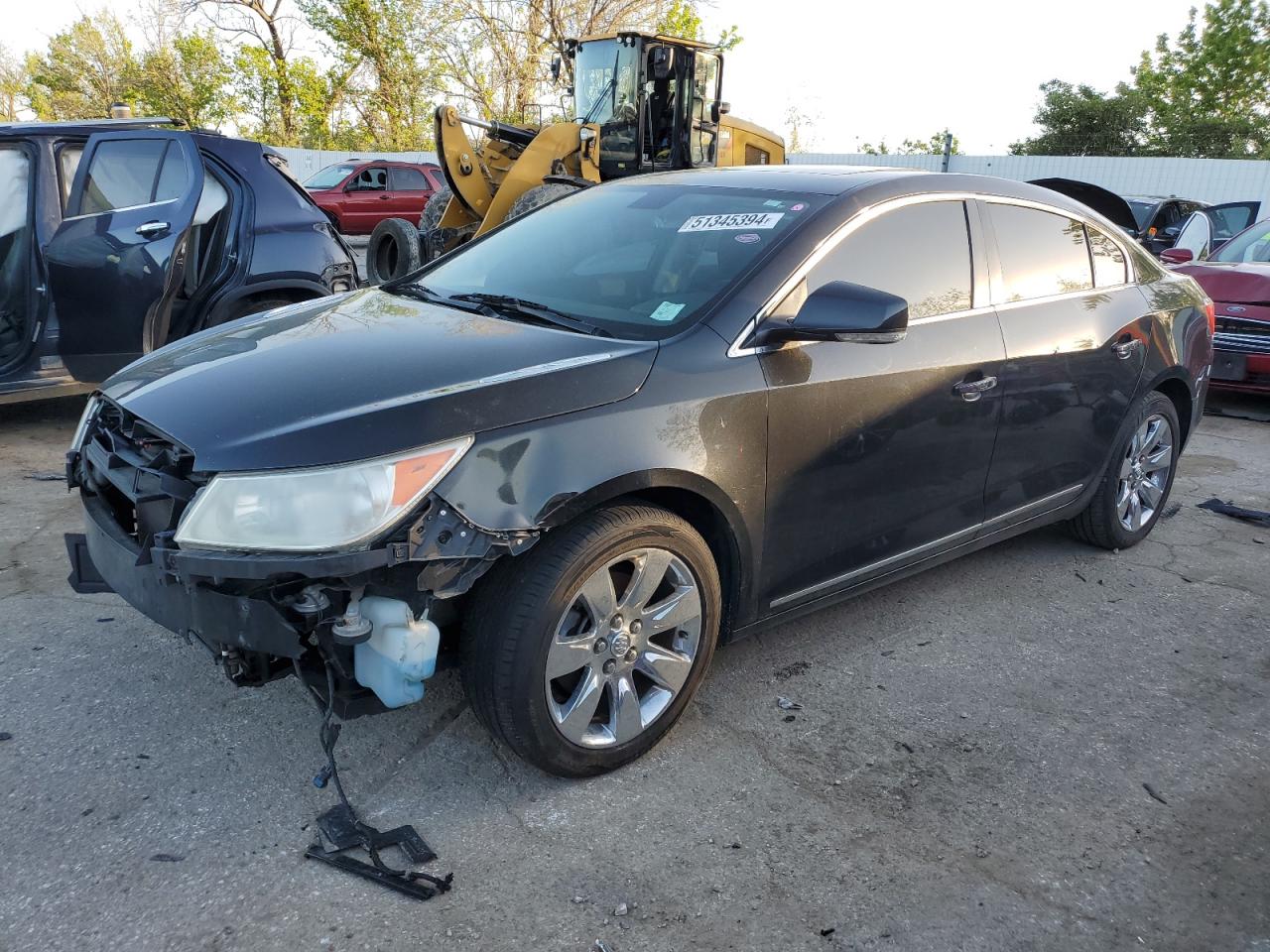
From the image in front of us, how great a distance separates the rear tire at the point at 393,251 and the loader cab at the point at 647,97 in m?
2.49

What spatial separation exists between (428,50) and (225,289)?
31186 mm

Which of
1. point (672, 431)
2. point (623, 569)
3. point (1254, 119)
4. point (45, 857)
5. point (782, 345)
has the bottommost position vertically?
point (45, 857)

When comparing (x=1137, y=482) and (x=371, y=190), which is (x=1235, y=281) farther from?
(x=371, y=190)

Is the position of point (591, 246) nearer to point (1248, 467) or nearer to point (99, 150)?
point (99, 150)

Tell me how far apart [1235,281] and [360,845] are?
783 cm

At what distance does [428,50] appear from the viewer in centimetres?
3366

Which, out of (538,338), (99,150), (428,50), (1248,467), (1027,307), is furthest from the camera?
(428,50)

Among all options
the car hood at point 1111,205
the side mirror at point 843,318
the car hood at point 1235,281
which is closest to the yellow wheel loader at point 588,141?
the car hood at point 1111,205

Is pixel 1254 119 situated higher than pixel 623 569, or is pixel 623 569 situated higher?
pixel 1254 119

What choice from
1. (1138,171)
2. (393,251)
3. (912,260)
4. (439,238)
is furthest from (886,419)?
(1138,171)

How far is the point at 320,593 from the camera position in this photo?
2.31 metres

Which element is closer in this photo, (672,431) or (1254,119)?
(672,431)

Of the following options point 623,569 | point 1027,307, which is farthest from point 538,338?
point 1027,307

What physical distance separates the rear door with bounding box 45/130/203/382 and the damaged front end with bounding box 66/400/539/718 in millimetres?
3410
